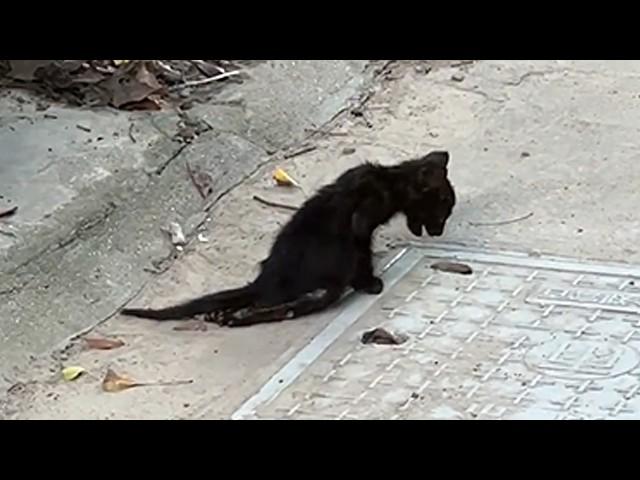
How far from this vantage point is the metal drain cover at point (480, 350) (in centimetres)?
482

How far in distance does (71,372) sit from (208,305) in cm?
57

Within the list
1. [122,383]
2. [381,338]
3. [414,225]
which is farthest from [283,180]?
[122,383]

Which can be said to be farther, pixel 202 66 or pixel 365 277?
pixel 202 66

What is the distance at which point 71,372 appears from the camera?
17.1ft

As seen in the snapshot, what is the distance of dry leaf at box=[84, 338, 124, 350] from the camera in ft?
17.7

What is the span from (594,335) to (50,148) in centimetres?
235

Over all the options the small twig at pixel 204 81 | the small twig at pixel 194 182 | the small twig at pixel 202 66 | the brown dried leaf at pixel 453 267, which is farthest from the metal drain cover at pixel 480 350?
the small twig at pixel 202 66

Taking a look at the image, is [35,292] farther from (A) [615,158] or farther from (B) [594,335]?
(A) [615,158]

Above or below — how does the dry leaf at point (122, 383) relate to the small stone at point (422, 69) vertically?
below

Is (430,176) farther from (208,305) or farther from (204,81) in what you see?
(204,81)

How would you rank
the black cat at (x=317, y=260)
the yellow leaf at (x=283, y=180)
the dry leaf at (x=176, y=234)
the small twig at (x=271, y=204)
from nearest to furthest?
the black cat at (x=317, y=260) < the dry leaf at (x=176, y=234) < the small twig at (x=271, y=204) < the yellow leaf at (x=283, y=180)

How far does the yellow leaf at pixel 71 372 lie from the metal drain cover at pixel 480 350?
2.07ft

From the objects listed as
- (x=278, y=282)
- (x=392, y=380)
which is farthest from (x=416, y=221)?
(x=392, y=380)

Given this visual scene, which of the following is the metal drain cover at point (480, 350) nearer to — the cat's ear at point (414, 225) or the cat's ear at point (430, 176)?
the cat's ear at point (414, 225)
